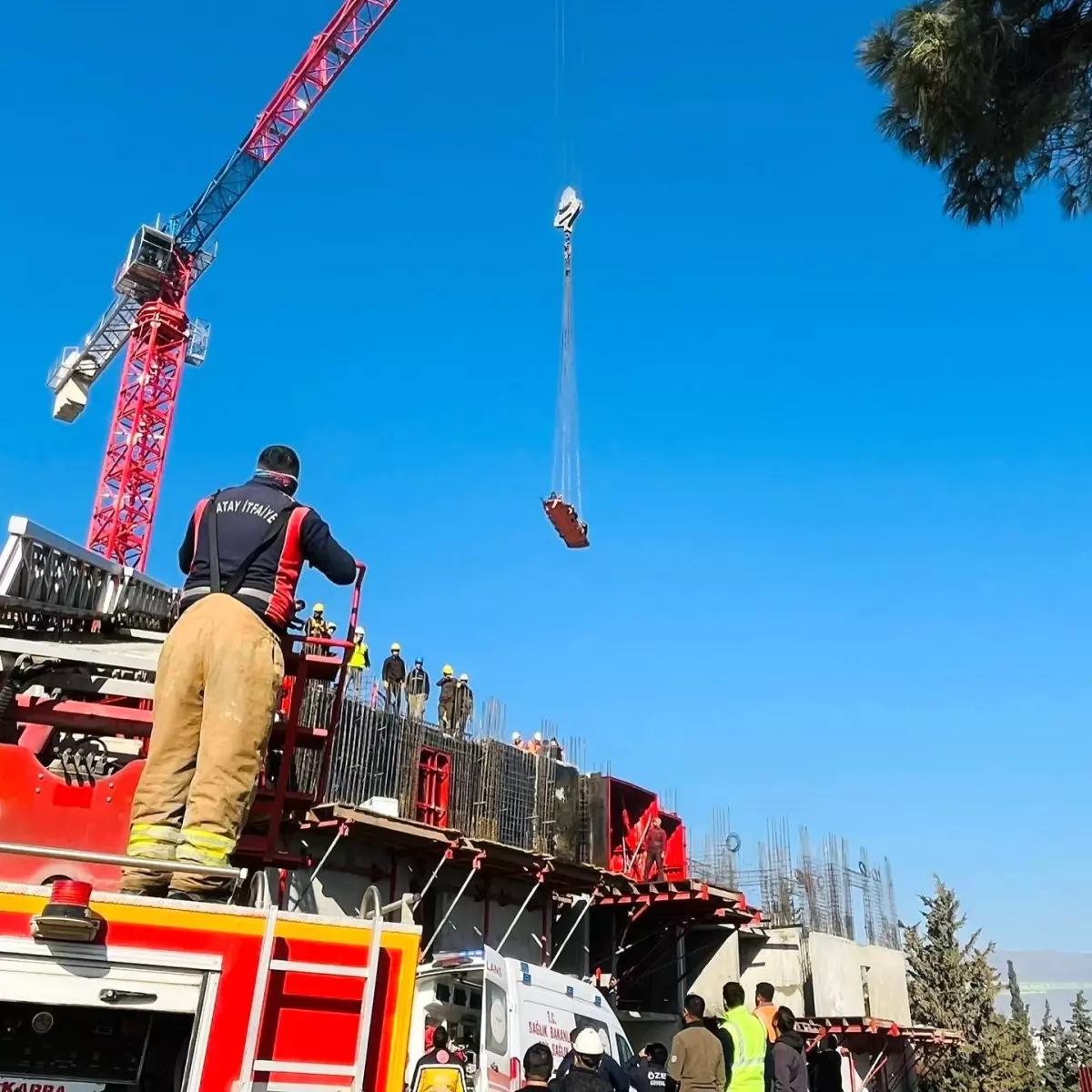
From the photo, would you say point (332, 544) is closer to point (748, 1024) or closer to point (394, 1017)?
point (394, 1017)

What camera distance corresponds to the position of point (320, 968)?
133 inches

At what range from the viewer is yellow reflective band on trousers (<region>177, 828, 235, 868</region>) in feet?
13.2

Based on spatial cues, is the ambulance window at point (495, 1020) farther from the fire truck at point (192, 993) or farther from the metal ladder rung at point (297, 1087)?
the metal ladder rung at point (297, 1087)

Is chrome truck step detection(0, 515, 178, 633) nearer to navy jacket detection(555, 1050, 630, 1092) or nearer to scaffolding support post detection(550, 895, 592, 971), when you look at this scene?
navy jacket detection(555, 1050, 630, 1092)

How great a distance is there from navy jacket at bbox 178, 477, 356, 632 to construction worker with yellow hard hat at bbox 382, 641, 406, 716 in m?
17.1

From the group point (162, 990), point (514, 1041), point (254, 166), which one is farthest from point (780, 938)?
point (254, 166)

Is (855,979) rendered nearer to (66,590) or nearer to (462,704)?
(462,704)

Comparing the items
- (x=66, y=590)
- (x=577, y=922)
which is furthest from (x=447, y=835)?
(x=66, y=590)

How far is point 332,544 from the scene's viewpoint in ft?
16.5

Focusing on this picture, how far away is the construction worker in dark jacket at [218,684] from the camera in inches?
162

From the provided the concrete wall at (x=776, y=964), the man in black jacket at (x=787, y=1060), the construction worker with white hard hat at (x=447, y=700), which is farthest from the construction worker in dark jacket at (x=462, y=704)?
the man in black jacket at (x=787, y=1060)

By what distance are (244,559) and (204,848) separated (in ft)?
4.09

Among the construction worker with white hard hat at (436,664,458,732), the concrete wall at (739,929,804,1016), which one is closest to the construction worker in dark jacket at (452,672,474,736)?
the construction worker with white hard hat at (436,664,458,732)

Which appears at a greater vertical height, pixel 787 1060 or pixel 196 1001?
pixel 787 1060
